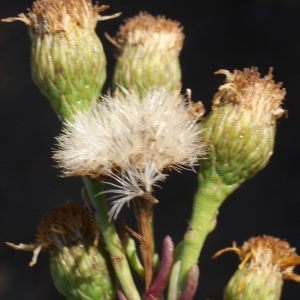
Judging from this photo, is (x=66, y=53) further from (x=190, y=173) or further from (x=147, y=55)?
(x=190, y=173)

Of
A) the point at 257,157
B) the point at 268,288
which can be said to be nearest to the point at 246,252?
the point at 268,288

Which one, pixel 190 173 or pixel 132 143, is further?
pixel 190 173

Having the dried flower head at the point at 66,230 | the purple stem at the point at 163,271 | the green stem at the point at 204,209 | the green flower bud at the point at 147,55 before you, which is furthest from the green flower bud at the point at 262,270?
the green flower bud at the point at 147,55

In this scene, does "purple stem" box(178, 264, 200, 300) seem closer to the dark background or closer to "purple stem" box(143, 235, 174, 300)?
"purple stem" box(143, 235, 174, 300)

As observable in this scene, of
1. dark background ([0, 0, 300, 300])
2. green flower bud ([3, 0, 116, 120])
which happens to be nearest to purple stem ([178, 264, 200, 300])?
green flower bud ([3, 0, 116, 120])

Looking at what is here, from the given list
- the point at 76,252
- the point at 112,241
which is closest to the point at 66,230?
the point at 76,252

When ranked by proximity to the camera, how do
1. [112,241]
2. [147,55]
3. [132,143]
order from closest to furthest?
[132,143] < [112,241] < [147,55]

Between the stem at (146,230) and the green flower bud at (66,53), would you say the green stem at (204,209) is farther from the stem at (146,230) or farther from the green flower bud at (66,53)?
the green flower bud at (66,53)
